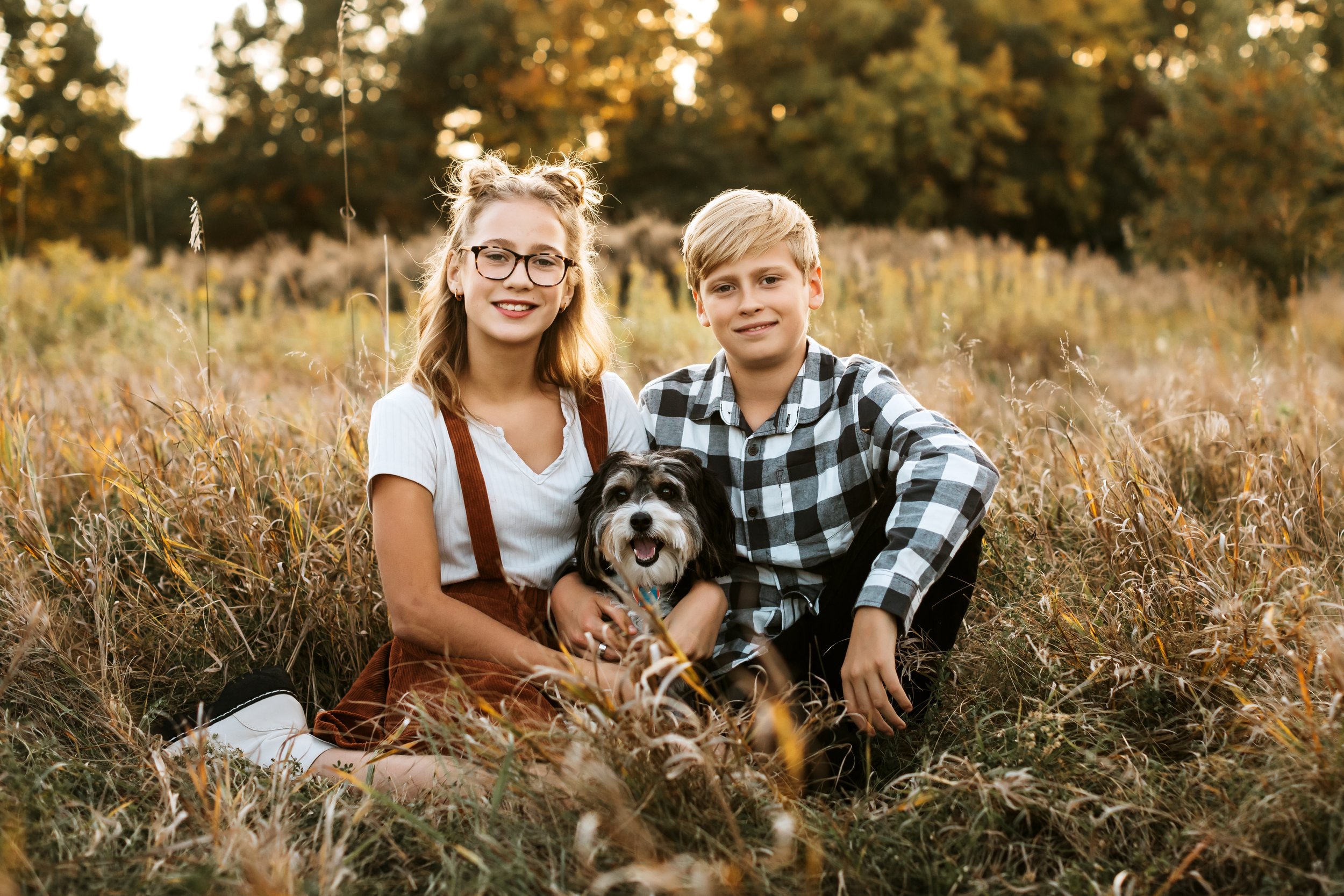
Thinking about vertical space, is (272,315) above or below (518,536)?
above

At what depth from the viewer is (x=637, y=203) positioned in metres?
23.5

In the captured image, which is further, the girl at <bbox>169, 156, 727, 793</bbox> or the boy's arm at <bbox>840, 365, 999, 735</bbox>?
the girl at <bbox>169, 156, 727, 793</bbox>

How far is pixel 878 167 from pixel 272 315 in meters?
20.7

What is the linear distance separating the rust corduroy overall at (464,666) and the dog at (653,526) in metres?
0.23

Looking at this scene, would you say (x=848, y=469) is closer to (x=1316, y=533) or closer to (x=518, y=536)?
(x=518, y=536)

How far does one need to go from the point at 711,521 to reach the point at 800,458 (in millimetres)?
333

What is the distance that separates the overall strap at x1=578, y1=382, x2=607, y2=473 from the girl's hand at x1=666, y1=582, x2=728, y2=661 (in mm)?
539

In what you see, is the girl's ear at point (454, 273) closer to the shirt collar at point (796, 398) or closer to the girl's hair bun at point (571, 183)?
the girl's hair bun at point (571, 183)

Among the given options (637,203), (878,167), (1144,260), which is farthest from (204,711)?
(878,167)

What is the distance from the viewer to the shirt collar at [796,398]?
2.61m

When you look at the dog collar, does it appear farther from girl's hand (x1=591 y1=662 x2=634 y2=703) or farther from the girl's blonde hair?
the girl's blonde hair

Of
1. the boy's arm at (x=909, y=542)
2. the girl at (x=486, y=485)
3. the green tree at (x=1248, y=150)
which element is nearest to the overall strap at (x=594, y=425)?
the girl at (x=486, y=485)

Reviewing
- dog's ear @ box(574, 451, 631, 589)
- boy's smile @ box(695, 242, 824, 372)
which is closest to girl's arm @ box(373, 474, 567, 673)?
dog's ear @ box(574, 451, 631, 589)

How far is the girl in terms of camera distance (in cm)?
242
